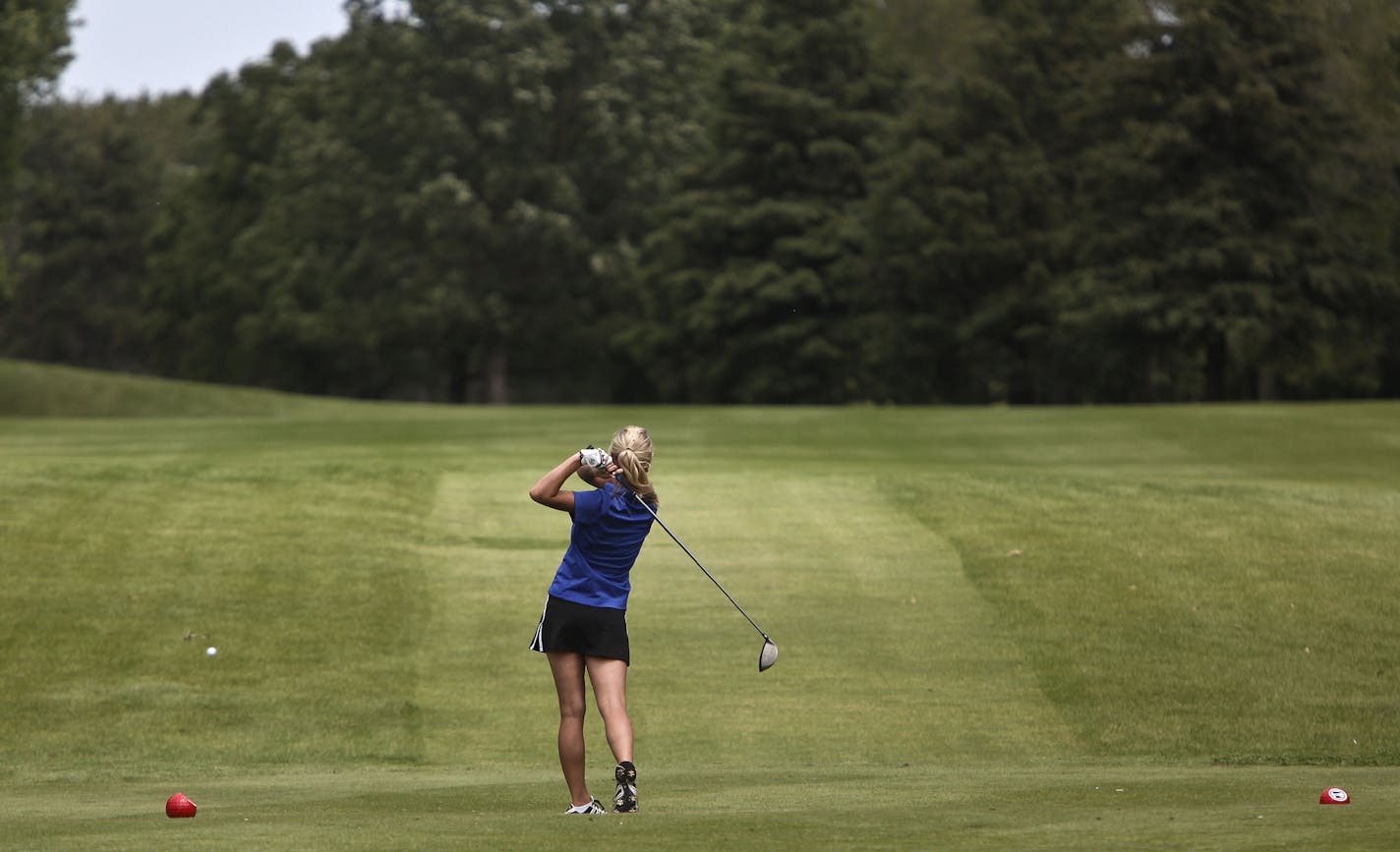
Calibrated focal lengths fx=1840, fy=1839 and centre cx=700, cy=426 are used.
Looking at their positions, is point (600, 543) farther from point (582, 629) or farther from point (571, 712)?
point (571, 712)

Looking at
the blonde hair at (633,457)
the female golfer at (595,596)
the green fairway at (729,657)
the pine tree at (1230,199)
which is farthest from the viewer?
the pine tree at (1230,199)

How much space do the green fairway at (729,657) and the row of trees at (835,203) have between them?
27.3 metres

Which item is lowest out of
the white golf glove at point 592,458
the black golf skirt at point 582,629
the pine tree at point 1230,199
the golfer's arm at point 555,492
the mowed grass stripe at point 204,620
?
the mowed grass stripe at point 204,620

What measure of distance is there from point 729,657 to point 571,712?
6.68 meters

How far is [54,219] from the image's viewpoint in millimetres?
94188

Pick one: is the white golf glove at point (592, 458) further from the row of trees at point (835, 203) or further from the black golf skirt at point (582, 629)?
the row of trees at point (835, 203)

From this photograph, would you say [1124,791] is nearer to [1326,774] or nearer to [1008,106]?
[1326,774]

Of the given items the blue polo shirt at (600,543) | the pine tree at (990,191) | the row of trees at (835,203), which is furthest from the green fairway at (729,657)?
the pine tree at (990,191)

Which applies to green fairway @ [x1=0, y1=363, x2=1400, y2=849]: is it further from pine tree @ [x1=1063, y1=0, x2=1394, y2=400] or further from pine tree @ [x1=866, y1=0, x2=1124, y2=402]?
Answer: pine tree @ [x1=866, y1=0, x2=1124, y2=402]

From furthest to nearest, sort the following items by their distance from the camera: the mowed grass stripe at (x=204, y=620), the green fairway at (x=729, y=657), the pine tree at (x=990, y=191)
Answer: the pine tree at (x=990, y=191)
the mowed grass stripe at (x=204, y=620)
the green fairway at (x=729, y=657)

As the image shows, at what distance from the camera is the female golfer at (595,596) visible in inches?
377

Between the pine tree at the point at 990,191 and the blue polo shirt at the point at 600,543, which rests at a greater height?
the pine tree at the point at 990,191

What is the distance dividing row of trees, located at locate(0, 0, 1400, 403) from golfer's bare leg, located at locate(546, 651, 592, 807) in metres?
42.5

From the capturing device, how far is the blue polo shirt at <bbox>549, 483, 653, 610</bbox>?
31.6 feet
